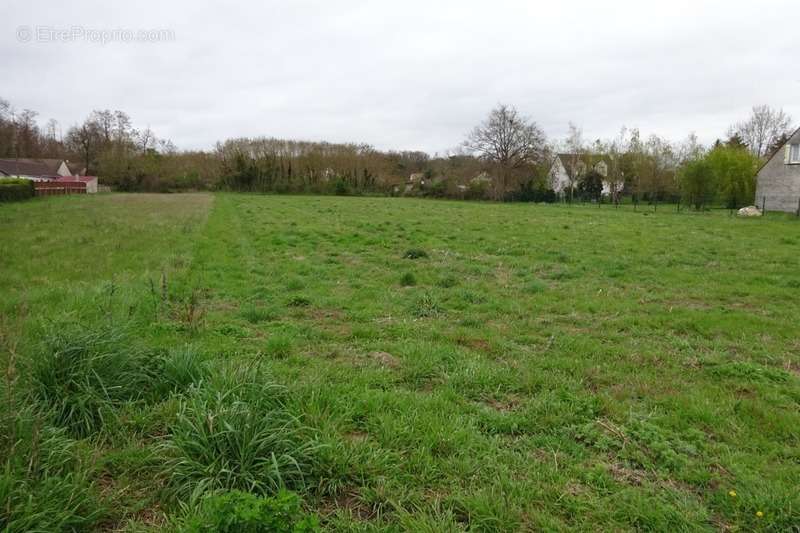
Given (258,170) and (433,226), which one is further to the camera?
(258,170)

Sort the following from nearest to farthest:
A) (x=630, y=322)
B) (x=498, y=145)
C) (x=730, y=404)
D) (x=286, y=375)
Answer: (x=730, y=404) < (x=286, y=375) < (x=630, y=322) < (x=498, y=145)

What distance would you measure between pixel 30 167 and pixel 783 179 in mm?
81069

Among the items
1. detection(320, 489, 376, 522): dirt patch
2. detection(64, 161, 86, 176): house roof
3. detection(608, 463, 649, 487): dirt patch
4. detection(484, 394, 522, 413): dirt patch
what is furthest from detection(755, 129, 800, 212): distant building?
detection(64, 161, 86, 176): house roof

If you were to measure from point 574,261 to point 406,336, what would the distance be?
6.58m

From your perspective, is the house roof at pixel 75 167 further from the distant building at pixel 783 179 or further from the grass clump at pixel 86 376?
the distant building at pixel 783 179

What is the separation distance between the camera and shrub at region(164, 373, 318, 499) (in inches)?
102

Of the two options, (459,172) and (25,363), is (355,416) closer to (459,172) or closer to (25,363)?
(25,363)

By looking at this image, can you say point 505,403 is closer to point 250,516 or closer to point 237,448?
point 237,448

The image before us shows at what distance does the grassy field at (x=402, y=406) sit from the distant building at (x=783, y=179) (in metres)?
30.5

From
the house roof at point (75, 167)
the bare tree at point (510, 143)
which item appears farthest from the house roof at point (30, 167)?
the bare tree at point (510, 143)

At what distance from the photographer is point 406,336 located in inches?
217

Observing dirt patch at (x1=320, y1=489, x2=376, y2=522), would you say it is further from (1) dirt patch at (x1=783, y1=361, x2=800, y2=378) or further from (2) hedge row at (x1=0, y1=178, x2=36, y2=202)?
(2) hedge row at (x1=0, y1=178, x2=36, y2=202)

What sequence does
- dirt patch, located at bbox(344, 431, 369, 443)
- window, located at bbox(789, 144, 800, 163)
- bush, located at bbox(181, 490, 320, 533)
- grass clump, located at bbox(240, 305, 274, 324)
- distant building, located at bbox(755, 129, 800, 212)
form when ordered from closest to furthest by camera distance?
bush, located at bbox(181, 490, 320, 533), dirt patch, located at bbox(344, 431, 369, 443), grass clump, located at bbox(240, 305, 274, 324), distant building, located at bbox(755, 129, 800, 212), window, located at bbox(789, 144, 800, 163)

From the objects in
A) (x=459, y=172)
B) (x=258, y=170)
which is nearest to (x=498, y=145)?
(x=459, y=172)
